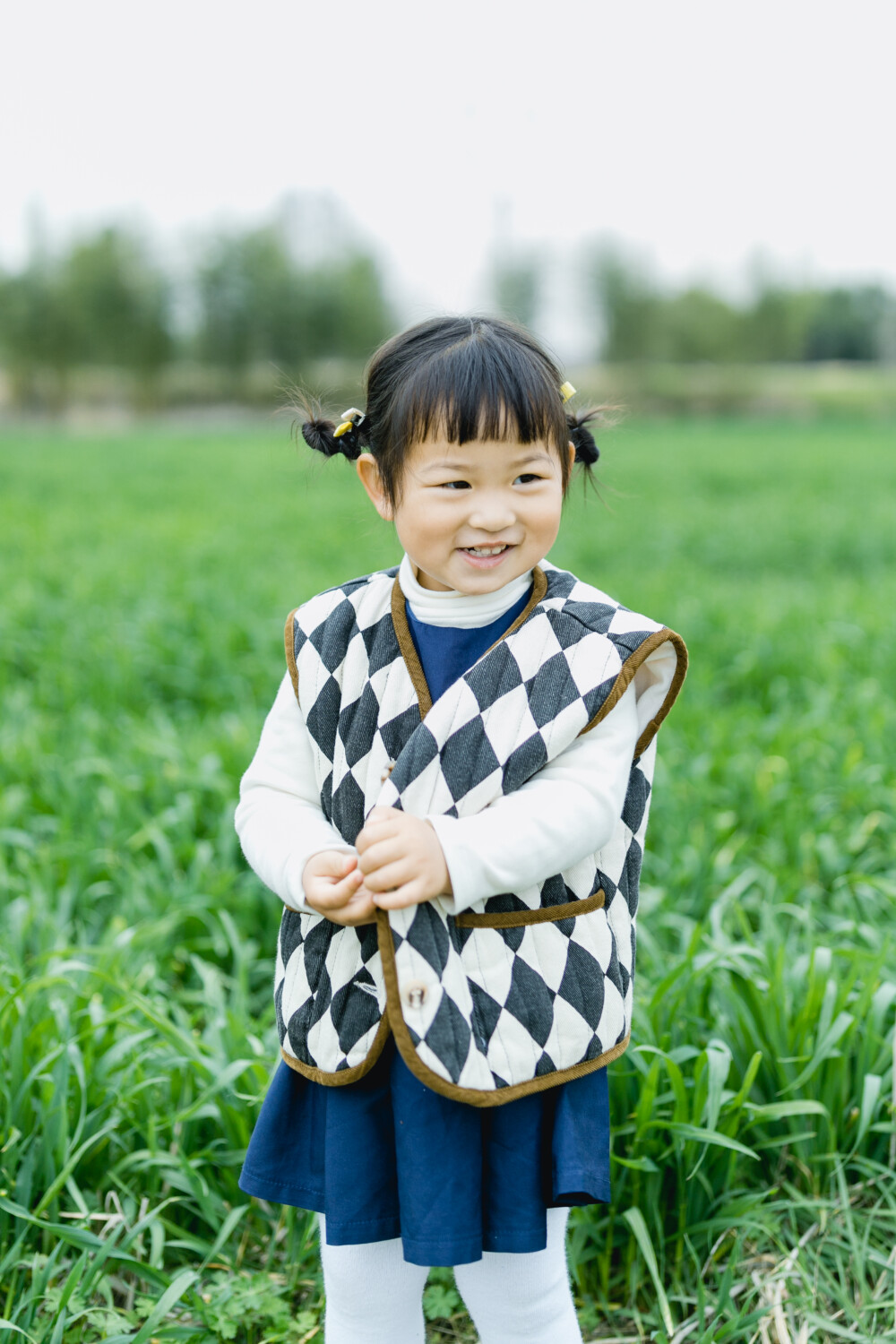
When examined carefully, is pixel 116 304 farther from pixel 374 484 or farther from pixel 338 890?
pixel 338 890

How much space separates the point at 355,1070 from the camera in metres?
1.19

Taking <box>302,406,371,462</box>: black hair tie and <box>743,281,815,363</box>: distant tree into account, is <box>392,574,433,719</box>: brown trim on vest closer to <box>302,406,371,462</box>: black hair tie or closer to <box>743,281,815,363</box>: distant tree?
<box>302,406,371,462</box>: black hair tie

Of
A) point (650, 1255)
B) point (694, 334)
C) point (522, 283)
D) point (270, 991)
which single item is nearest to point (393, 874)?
point (650, 1255)

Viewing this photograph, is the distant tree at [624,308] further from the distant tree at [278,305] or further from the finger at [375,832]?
the finger at [375,832]

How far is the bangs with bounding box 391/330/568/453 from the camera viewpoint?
3.89ft

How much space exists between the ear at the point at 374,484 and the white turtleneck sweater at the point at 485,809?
0.23 feet

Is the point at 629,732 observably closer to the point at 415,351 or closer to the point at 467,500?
the point at 467,500

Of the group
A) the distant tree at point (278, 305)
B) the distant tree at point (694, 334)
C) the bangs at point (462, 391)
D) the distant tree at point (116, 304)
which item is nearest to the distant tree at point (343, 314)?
the distant tree at point (278, 305)

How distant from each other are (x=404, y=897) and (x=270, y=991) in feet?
4.92

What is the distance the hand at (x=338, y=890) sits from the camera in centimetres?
115

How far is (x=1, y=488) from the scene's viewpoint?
10359 mm

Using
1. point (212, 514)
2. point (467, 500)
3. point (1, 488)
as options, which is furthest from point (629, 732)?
point (1, 488)

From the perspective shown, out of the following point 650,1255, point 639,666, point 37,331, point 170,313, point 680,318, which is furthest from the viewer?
point 680,318

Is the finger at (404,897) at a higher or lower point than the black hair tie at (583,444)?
lower
